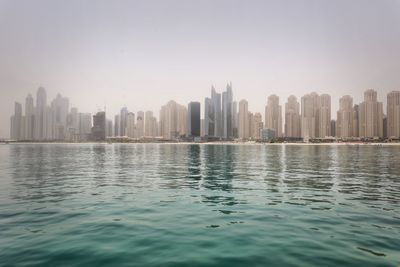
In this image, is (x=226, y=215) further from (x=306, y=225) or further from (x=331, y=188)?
(x=331, y=188)

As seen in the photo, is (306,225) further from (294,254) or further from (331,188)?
(331,188)

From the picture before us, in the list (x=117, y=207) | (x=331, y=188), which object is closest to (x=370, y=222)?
(x=331, y=188)

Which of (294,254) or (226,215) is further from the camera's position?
(226,215)

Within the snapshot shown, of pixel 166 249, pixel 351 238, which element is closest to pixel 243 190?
pixel 351 238

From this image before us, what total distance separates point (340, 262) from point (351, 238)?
3993 millimetres

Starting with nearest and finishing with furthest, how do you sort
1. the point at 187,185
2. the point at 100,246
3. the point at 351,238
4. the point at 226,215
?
the point at 100,246 → the point at 351,238 → the point at 226,215 → the point at 187,185

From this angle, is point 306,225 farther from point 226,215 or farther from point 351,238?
point 226,215

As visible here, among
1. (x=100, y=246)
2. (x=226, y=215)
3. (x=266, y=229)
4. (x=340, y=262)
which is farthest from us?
(x=226, y=215)

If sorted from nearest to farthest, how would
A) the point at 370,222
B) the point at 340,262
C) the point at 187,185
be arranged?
the point at 340,262 < the point at 370,222 < the point at 187,185

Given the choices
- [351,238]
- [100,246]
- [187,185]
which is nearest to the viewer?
[100,246]

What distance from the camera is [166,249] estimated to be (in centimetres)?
1498

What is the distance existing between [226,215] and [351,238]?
820cm

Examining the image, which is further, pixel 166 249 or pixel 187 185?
pixel 187 185

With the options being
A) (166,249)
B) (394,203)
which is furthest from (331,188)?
(166,249)
